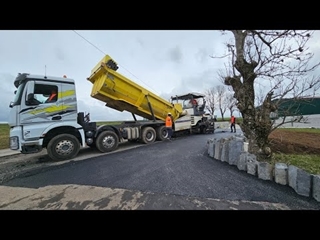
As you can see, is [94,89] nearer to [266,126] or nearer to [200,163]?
[200,163]

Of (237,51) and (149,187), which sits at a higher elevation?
(237,51)

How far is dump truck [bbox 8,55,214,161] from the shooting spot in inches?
191

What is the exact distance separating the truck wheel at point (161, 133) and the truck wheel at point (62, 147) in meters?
4.33

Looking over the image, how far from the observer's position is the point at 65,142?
5.46 m

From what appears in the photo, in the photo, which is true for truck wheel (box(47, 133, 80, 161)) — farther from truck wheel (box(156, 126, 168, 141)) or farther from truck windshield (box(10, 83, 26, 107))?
truck wheel (box(156, 126, 168, 141))

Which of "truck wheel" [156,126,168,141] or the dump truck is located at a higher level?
the dump truck

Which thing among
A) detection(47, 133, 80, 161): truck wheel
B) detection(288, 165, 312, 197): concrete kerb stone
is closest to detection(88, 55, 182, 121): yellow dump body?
detection(47, 133, 80, 161): truck wheel

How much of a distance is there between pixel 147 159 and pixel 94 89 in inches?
156

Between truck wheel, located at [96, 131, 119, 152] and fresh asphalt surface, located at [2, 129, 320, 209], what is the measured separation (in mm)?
1186

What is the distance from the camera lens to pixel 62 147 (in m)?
5.38

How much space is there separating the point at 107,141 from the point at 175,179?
400 cm

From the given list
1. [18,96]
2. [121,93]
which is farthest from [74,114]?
[121,93]
